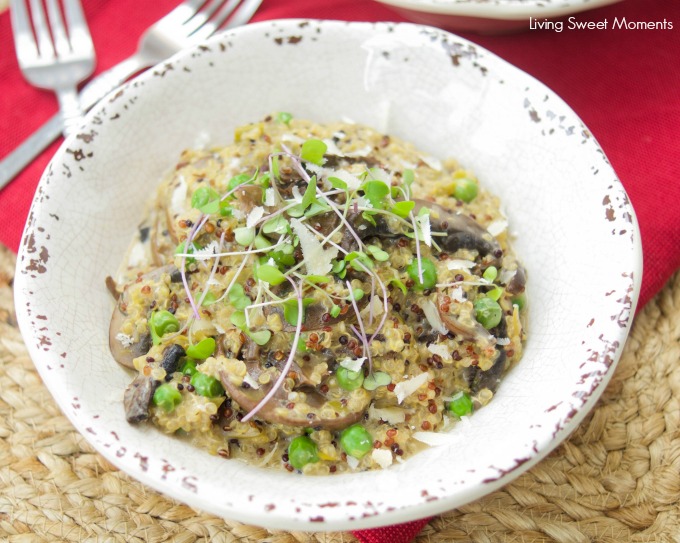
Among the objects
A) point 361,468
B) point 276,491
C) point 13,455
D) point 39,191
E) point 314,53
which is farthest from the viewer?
point 314,53

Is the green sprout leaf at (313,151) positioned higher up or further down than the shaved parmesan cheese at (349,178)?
higher up

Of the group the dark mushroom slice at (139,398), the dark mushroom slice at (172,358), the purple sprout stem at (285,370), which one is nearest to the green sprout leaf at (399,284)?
the purple sprout stem at (285,370)

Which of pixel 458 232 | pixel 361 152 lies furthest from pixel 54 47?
pixel 458 232

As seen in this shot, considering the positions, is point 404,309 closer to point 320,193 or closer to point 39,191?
point 320,193

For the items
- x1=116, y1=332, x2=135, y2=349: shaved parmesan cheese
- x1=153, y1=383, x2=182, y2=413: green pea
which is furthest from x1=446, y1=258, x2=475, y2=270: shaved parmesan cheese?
x1=116, y1=332, x2=135, y2=349: shaved parmesan cheese

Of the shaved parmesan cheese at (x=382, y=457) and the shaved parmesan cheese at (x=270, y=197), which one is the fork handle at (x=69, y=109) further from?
the shaved parmesan cheese at (x=382, y=457)

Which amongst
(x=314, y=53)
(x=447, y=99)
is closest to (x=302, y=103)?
(x=314, y=53)
